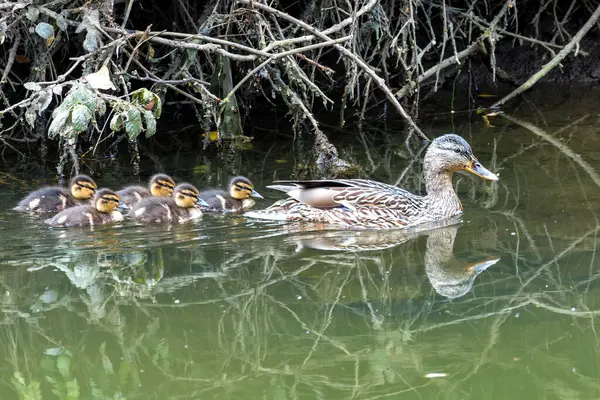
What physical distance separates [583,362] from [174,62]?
4861 millimetres

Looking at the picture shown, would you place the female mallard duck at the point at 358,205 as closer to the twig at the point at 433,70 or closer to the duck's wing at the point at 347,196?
the duck's wing at the point at 347,196

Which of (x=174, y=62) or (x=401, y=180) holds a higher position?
(x=174, y=62)

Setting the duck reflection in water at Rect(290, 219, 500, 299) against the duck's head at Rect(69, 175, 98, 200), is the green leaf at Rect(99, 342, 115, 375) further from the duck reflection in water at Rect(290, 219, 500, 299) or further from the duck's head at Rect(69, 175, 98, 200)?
the duck's head at Rect(69, 175, 98, 200)

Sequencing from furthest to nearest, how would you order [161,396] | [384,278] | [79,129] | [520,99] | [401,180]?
1. [520,99]
2. [401,180]
3. [79,129]
4. [384,278]
5. [161,396]

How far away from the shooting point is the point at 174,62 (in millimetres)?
7633

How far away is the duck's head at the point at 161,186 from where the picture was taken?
664cm

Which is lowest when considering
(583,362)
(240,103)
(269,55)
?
(583,362)

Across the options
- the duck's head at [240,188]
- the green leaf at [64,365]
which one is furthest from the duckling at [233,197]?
the green leaf at [64,365]

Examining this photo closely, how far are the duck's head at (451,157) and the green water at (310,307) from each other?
251 millimetres

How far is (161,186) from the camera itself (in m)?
6.64

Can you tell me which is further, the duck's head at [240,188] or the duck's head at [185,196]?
the duck's head at [240,188]

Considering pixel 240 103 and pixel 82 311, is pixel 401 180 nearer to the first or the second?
A: pixel 240 103

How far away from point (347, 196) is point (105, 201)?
1642 mm

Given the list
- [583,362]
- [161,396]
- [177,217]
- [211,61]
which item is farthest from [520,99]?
[161,396]
